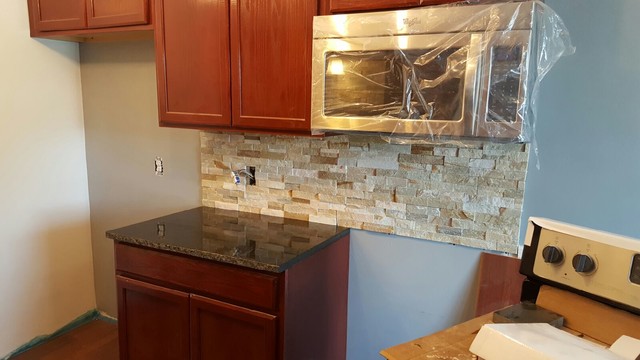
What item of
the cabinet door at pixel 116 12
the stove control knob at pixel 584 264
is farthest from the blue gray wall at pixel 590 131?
the cabinet door at pixel 116 12

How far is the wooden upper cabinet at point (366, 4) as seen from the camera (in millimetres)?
1573

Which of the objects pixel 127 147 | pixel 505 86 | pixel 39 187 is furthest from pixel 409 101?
pixel 39 187

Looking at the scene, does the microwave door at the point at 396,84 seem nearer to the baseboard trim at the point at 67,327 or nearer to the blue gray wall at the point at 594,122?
the blue gray wall at the point at 594,122

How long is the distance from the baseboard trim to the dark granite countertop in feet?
4.15

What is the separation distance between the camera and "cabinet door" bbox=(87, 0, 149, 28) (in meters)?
2.12

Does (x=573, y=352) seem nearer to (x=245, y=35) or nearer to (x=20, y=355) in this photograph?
(x=245, y=35)

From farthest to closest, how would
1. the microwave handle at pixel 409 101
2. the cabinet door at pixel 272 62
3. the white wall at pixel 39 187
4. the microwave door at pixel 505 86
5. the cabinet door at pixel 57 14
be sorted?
the white wall at pixel 39 187 → the cabinet door at pixel 57 14 → the cabinet door at pixel 272 62 → the microwave handle at pixel 409 101 → the microwave door at pixel 505 86

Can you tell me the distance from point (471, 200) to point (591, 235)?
2.68ft

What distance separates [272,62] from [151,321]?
1.26m

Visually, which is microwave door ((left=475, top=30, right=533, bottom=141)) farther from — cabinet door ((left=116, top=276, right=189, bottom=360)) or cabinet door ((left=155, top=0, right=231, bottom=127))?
cabinet door ((left=116, top=276, right=189, bottom=360))

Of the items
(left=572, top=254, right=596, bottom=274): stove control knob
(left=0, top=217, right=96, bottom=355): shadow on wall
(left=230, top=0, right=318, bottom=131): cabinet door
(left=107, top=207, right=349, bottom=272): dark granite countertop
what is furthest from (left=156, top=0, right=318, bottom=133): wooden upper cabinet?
(left=0, top=217, right=96, bottom=355): shadow on wall

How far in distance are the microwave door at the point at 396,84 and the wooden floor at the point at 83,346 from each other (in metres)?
2.04

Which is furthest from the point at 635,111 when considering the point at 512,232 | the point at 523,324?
the point at 523,324

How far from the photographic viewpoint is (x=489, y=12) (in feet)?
4.52
